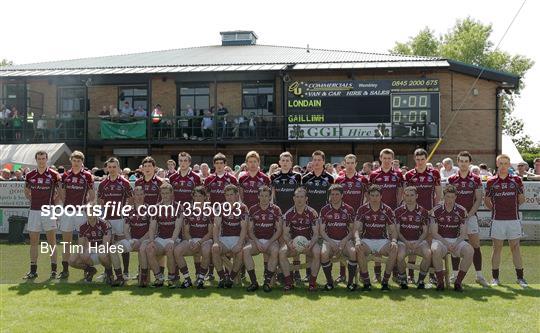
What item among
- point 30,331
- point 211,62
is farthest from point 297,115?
point 30,331

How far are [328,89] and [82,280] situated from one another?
15278 millimetres

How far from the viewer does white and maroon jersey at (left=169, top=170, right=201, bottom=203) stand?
363 inches

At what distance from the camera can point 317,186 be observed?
9.67m

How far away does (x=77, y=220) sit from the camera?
30.9 feet

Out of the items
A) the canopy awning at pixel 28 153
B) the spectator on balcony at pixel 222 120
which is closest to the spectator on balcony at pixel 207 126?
the spectator on balcony at pixel 222 120

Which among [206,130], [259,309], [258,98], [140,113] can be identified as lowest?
[259,309]

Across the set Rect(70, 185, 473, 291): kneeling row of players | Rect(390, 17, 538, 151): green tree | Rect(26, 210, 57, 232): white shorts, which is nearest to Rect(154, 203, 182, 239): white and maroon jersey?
Rect(70, 185, 473, 291): kneeling row of players

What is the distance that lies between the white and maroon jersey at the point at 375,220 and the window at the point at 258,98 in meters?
16.3

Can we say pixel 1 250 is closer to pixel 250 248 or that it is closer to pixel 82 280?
pixel 82 280

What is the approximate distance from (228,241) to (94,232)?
2.23 m

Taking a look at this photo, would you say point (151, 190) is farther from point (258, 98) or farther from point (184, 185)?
point (258, 98)

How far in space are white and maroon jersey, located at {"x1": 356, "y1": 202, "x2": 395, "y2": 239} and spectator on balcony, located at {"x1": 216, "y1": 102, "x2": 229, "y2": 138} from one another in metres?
14.7

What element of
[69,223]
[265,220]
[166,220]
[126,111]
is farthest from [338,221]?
[126,111]

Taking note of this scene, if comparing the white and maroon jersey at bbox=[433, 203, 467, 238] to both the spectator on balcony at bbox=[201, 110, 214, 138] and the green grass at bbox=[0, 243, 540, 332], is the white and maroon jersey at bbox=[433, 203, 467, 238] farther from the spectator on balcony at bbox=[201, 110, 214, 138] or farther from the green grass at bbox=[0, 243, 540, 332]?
the spectator on balcony at bbox=[201, 110, 214, 138]
